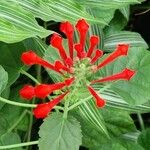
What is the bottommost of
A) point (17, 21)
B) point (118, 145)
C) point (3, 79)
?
point (118, 145)

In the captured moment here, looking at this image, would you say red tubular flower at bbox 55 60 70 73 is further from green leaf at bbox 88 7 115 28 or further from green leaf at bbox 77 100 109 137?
green leaf at bbox 88 7 115 28

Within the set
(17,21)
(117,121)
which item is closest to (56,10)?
(17,21)

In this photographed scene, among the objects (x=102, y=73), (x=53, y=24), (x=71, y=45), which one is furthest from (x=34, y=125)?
(x=71, y=45)

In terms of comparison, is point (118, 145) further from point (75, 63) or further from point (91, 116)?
point (75, 63)

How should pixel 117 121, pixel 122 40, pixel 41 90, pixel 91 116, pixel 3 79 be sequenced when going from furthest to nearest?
pixel 122 40 < pixel 117 121 < pixel 91 116 < pixel 3 79 < pixel 41 90

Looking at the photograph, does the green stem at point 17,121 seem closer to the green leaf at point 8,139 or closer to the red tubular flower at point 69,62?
the green leaf at point 8,139

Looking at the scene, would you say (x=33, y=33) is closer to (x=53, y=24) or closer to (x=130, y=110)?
(x=130, y=110)
